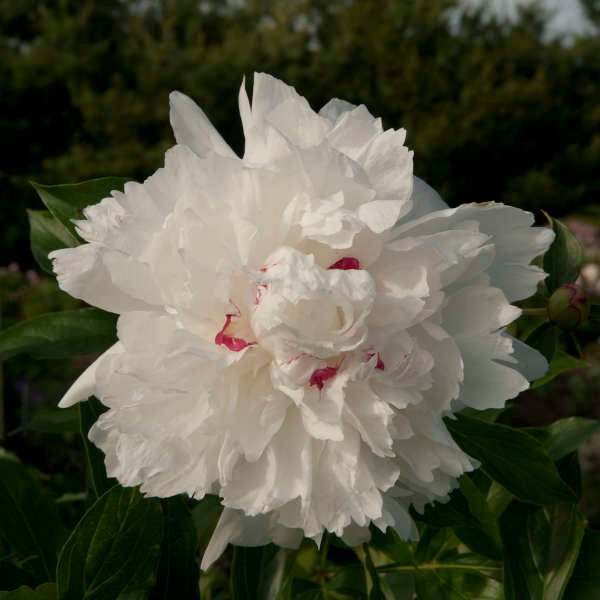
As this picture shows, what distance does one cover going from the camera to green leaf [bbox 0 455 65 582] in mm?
686

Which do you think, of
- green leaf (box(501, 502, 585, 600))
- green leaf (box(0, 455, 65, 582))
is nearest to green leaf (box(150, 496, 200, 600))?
green leaf (box(0, 455, 65, 582))

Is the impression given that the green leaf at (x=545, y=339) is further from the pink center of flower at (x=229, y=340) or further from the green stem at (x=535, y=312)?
the pink center of flower at (x=229, y=340)

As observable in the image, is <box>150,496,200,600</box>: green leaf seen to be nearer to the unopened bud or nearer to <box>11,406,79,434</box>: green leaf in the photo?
<box>11,406,79,434</box>: green leaf

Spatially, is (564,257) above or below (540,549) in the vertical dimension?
above

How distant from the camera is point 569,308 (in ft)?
1.91

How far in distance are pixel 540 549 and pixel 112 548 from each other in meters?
0.36

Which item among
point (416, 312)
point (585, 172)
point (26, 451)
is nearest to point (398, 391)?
point (416, 312)

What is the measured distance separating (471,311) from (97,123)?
911 centimetres

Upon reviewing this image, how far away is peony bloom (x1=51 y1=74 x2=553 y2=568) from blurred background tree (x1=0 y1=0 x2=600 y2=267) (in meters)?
8.29

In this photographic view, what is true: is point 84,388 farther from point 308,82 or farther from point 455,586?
point 308,82

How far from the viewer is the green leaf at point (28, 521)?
69cm

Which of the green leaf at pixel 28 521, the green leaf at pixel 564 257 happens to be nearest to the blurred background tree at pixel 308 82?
the green leaf at pixel 28 521

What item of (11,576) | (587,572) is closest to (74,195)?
(11,576)

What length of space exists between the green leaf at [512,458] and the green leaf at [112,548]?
9.2 inches
